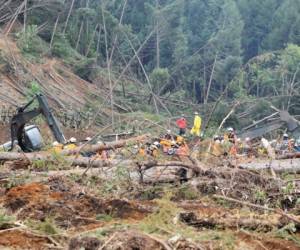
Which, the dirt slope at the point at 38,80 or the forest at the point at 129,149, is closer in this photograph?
the forest at the point at 129,149

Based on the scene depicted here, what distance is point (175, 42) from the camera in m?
51.0

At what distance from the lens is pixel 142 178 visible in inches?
300

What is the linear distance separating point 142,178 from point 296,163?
2998 mm

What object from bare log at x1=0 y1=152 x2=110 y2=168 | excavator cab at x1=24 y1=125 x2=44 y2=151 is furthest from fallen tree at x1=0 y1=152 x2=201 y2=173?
excavator cab at x1=24 y1=125 x2=44 y2=151

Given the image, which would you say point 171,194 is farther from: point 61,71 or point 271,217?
point 61,71

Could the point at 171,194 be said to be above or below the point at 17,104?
above

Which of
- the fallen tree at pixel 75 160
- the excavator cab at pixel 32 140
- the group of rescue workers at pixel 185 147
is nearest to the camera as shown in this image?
the fallen tree at pixel 75 160

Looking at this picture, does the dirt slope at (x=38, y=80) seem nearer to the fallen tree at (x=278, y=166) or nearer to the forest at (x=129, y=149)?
the forest at (x=129, y=149)

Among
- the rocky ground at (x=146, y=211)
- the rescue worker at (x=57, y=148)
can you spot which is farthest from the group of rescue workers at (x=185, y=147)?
the rocky ground at (x=146, y=211)

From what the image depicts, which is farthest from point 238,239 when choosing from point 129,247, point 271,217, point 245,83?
point 245,83

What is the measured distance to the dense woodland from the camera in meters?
36.6

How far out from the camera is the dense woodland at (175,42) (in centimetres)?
3659

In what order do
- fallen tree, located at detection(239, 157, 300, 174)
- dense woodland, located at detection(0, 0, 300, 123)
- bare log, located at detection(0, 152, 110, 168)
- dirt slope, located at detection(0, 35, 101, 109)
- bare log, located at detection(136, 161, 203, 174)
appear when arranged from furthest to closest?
dense woodland, located at detection(0, 0, 300, 123) < dirt slope, located at detection(0, 35, 101, 109) < bare log, located at detection(0, 152, 110, 168) < fallen tree, located at detection(239, 157, 300, 174) < bare log, located at detection(136, 161, 203, 174)

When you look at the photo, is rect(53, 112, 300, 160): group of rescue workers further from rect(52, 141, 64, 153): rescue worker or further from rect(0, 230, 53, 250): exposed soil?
rect(0, 230, 53, 250): exposed soil
